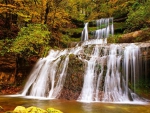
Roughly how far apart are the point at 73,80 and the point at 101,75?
55.8 inches

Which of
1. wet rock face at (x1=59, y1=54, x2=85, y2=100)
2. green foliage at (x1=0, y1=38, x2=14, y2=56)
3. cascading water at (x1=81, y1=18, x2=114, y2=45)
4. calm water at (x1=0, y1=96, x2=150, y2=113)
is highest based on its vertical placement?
cascading water at (x1=81, y1=18, x2=114, y2=45)

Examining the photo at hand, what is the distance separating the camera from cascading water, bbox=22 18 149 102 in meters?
9.51

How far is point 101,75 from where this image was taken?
10008mm

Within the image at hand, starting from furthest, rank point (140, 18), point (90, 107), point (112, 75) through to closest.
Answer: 1. point (140, 18)
2. point (112, 75)
3. point (90, 107)

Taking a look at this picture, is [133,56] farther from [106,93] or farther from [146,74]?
[106,93]

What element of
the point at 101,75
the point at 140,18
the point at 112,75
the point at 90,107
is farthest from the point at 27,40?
the point at 140,18

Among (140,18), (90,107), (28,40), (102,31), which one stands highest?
(140,18)

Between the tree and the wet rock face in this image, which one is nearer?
the wet rock face

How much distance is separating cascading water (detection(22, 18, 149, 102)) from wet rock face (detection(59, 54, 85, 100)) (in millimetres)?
181

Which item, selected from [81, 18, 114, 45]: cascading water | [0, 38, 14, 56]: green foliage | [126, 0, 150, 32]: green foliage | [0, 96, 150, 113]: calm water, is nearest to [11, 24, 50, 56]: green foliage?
[0, 38, 14, 56]: green foliage

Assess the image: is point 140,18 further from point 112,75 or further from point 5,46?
point 5,46

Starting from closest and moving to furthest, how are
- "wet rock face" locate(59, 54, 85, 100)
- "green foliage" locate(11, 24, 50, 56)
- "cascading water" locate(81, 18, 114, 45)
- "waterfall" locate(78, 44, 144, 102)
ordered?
"waterfall" locate(78, 44, 144, 102) → "wet rock face" locate(59, 54, 85, 100) → "green foliage" locate(11, 24, 50, 56) → "cascading water" locate(81, 18, 114, 45)

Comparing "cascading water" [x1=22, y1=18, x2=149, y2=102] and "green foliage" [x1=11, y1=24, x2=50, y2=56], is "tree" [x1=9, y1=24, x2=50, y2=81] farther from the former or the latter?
"cascading water" [x1=22, y1=18, x2=149, y2=102]

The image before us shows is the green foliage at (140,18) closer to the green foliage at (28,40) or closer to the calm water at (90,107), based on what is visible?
the green foliage at (28,40)
